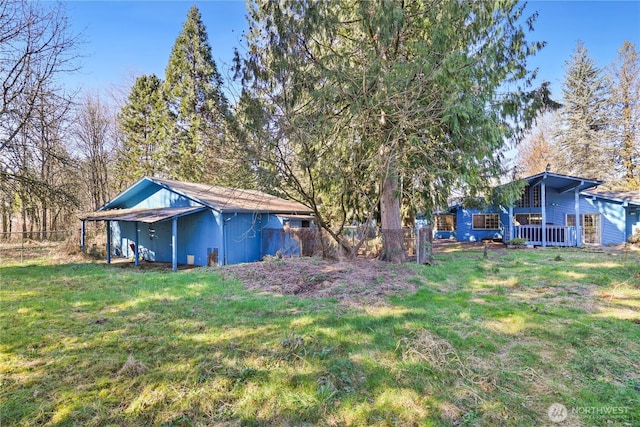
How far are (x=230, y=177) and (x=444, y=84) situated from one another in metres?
6.07

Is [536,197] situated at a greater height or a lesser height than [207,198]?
greater

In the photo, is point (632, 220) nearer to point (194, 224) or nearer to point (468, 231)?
point (468, 231)

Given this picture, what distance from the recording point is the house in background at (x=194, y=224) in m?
12.0

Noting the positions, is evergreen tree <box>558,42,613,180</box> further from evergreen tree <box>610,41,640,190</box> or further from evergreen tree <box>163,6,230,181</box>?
evergreen tree <box>163,6,230,181</box>

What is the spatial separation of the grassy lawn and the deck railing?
12.9 metres

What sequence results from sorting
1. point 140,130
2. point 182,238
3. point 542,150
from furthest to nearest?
point 542,150 < point 140,130 < point 182,238

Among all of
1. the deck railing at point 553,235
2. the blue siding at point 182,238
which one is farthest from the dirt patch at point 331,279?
the deck railing at point 553,235

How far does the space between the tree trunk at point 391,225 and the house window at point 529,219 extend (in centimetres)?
1357

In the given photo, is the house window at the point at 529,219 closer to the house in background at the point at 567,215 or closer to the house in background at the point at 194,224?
the house in background at the point at 567,215

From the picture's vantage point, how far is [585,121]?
2531 centimetres

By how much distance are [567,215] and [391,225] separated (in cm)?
1473

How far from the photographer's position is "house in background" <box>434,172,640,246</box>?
56.1ft

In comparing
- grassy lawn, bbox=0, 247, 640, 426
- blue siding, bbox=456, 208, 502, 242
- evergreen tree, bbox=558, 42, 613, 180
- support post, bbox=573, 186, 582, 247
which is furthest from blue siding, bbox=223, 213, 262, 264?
evergreen tree, bbox=558, 42, 613, 180

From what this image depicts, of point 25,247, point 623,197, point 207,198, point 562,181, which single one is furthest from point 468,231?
point 25,247
